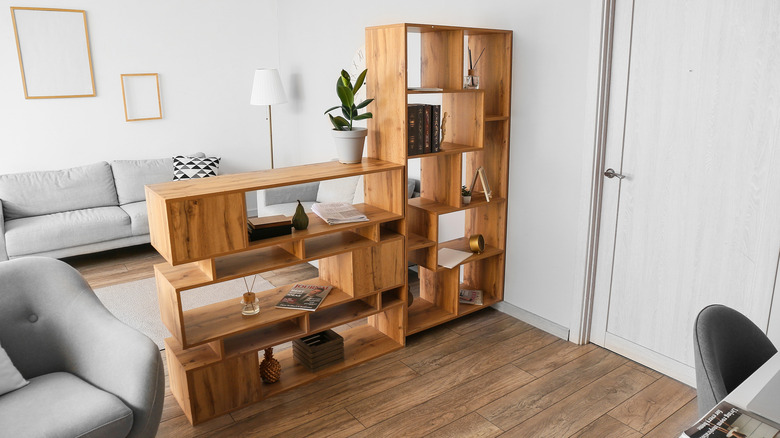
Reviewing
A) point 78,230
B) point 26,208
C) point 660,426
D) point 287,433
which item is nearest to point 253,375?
point 287,433

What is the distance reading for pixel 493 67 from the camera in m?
3.33

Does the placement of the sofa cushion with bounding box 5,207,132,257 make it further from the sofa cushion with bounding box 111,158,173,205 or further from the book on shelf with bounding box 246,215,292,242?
the book on shelf with bounding box 246,215,292,242

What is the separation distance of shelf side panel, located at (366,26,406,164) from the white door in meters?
1.04

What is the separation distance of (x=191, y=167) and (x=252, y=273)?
3004mm

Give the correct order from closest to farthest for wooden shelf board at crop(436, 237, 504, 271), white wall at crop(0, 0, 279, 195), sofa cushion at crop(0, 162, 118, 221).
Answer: wooden shelf board at crop(436, 237, 504, 271) < sofa cushion at crop(0, 162, 118, 221) < white wall at crop(0, 0, 279, 195)

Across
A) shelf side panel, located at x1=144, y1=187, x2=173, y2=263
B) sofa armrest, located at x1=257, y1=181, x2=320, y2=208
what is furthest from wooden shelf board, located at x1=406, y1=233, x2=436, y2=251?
sofa armrest, located at x1=257, y1=181, x2=320, y2=208

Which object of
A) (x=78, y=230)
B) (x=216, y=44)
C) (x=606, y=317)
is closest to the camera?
(x=606, y=317)

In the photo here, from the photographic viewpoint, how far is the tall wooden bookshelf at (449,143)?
2.95 meters

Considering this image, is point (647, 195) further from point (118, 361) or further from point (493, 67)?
point (118, 361)

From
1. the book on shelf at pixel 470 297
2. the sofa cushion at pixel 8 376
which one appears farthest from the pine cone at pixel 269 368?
the book on shelf at pixel 470 297

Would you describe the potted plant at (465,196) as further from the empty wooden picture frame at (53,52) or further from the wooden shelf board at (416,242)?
the empty wooden picture frame at (53,52)

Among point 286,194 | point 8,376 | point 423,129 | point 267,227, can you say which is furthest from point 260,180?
point 286,194

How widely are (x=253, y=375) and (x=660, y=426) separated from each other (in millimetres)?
1823

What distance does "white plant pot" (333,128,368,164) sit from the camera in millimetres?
2902
